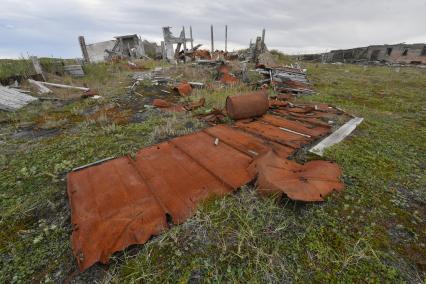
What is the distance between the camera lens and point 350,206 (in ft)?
6.84

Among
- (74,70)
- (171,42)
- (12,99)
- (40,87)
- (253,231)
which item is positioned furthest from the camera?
(171,42)

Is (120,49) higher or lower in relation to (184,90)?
higher

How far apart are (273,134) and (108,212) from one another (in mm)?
2636

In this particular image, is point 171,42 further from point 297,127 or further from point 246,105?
point 297,127

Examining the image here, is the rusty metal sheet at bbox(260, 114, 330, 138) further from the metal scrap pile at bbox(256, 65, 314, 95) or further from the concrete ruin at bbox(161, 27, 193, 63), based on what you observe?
the concrete ruin at bbox(161, 27, 193, 63)

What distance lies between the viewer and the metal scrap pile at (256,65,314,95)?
23.9 feet

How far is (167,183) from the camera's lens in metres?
2.32

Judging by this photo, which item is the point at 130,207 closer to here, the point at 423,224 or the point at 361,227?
the point at 361,227

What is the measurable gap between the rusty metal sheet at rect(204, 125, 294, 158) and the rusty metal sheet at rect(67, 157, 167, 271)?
55.6 inches

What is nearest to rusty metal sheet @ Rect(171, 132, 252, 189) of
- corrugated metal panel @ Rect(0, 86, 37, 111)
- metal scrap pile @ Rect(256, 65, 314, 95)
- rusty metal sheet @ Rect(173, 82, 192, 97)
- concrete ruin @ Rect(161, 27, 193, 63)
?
rusty metal sheet @ Rect(173, 82, 192, 97)

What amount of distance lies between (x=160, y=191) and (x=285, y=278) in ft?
4.36

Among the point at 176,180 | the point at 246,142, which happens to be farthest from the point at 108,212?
the point at 246,142

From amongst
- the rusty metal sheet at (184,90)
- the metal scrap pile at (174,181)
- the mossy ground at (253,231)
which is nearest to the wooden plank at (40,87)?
the rusty metal sheet at (184,90)

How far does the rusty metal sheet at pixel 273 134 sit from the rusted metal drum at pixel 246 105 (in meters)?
0.18
